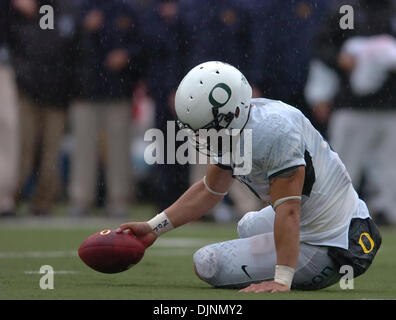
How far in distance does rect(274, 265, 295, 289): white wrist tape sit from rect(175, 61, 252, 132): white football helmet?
2.35 ft

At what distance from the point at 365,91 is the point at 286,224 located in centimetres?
576

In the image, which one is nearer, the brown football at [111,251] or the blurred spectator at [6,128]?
the brown football at [111,251]

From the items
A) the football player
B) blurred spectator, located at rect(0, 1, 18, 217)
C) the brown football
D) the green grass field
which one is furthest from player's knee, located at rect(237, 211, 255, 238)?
blurred spectator, located at rect(0, 1, 18, 217)

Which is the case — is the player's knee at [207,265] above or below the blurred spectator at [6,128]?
below

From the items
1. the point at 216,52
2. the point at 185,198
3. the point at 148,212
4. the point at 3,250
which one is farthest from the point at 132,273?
the point at 148,212

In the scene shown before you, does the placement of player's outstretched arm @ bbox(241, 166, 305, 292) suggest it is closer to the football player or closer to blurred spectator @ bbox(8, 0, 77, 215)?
the football player

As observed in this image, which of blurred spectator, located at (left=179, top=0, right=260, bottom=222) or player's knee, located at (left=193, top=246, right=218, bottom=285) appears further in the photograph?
blurred spectator, located at (left=179, top=0, right=260, bottom=222)

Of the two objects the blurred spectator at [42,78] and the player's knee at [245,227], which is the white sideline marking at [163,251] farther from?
the blurred spectator at [42,78]

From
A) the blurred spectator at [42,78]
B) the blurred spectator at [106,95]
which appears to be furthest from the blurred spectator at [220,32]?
the blurred spectator at [42,78]

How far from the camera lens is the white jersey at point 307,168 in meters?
5.50

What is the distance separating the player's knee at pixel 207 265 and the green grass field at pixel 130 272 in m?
0.07

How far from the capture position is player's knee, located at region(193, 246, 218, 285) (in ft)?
19.2

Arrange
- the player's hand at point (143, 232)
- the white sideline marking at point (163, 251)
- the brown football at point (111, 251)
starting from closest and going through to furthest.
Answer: the brown football at point (111, 251)
the player's hand at point (143, 232)
the white sideline marking at point (163, 251)
